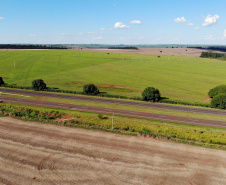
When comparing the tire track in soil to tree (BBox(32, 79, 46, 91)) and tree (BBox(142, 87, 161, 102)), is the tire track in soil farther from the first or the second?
tree (BBox(32, 79, 46, 91))

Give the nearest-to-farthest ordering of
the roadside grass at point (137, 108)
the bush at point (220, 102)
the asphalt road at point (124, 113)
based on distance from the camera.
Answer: the asphalt road at point (124, 113)
the roadside grass at point (137, 108)
the bush at point (220, 102)

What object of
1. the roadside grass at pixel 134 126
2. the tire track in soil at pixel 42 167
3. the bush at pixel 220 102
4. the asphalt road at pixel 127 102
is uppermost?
the bush at pixel 220 102

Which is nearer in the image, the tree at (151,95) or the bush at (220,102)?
the bush at (220,102)

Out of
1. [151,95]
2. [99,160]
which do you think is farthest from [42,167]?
[151,95]

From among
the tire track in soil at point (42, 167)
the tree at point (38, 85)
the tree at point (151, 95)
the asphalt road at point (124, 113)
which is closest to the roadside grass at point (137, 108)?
the asphalt road at point (124, 113)

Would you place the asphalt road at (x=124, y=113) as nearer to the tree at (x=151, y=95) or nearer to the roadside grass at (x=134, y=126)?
the roadside grass at (x=134, y=126)
